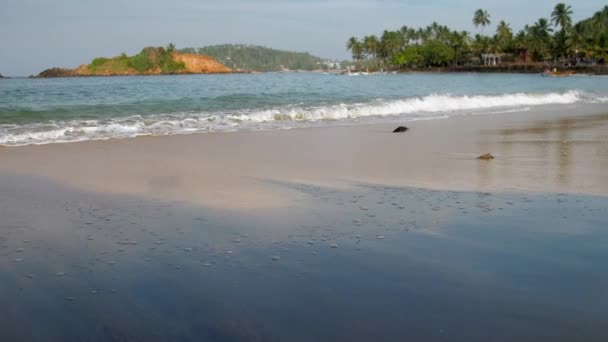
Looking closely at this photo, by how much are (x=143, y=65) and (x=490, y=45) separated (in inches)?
2697

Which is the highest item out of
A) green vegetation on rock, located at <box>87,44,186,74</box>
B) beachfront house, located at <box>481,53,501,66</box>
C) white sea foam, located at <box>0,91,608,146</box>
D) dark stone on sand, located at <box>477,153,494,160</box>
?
green vegetation on rock, located at <box>87,44,186,74</box>

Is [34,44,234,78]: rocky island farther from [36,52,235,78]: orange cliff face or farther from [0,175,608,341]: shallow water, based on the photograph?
[0,175,608,341]: shallow water

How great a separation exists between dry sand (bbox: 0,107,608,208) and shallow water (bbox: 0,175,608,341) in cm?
74

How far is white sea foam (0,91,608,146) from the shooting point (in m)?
10.9

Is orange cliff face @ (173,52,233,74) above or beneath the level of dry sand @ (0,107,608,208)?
above

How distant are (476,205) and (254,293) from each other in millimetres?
2653

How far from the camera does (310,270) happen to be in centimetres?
342

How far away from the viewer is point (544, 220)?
4.52 metres

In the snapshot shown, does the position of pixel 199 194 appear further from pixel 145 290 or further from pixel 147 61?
pixel 147 61

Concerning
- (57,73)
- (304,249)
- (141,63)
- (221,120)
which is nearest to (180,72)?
(141,63)

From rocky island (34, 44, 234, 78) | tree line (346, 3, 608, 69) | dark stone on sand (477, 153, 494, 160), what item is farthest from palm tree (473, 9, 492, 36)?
dark stone on sand (477, 153, 494, 160)

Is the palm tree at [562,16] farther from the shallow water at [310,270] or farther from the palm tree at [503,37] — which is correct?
the shallow water at [310,270]

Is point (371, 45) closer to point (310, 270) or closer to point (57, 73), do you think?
point (57, 73)

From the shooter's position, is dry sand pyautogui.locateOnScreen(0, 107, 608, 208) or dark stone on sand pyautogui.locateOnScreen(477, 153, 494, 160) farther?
dark stone on sand pyautogui.locateOnScreen(477, 153, 494, 160)
